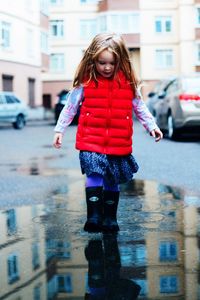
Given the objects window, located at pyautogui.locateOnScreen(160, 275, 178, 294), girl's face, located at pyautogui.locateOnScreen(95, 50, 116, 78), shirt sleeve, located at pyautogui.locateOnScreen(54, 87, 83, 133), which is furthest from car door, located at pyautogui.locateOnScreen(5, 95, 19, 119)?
window, located at pyautogui.locateOnScreen(160, 275, 178, 294)

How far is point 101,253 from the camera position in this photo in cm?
407

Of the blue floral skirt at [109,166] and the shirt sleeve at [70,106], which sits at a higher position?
the shirt sleeve at [70,106]

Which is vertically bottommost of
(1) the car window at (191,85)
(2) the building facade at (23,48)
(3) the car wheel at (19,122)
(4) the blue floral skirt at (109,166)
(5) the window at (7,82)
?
(4) the blue floral skirt at (109,166)

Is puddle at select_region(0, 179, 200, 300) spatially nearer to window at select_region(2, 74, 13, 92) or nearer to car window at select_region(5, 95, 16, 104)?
car window at select_region(5, 95, 16, 104)

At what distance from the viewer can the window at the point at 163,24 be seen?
54.4 m

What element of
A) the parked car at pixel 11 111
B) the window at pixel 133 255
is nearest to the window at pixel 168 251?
the window at pixel 133 255

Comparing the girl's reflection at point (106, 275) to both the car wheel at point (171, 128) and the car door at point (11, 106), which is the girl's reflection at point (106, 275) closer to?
the car wheel at point (171, 128)

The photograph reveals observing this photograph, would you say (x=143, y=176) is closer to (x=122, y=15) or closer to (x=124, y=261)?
(x=124, y=261)

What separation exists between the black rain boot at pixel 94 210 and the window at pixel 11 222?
56cm

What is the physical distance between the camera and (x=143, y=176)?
846 cm

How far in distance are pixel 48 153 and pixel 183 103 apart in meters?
3.59

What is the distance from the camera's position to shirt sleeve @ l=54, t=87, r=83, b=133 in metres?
4.86

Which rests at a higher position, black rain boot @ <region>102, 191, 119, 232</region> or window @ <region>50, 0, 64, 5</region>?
window @ <region>50, 0, 64, 5</region>

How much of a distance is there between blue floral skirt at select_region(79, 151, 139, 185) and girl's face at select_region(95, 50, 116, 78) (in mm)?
608
